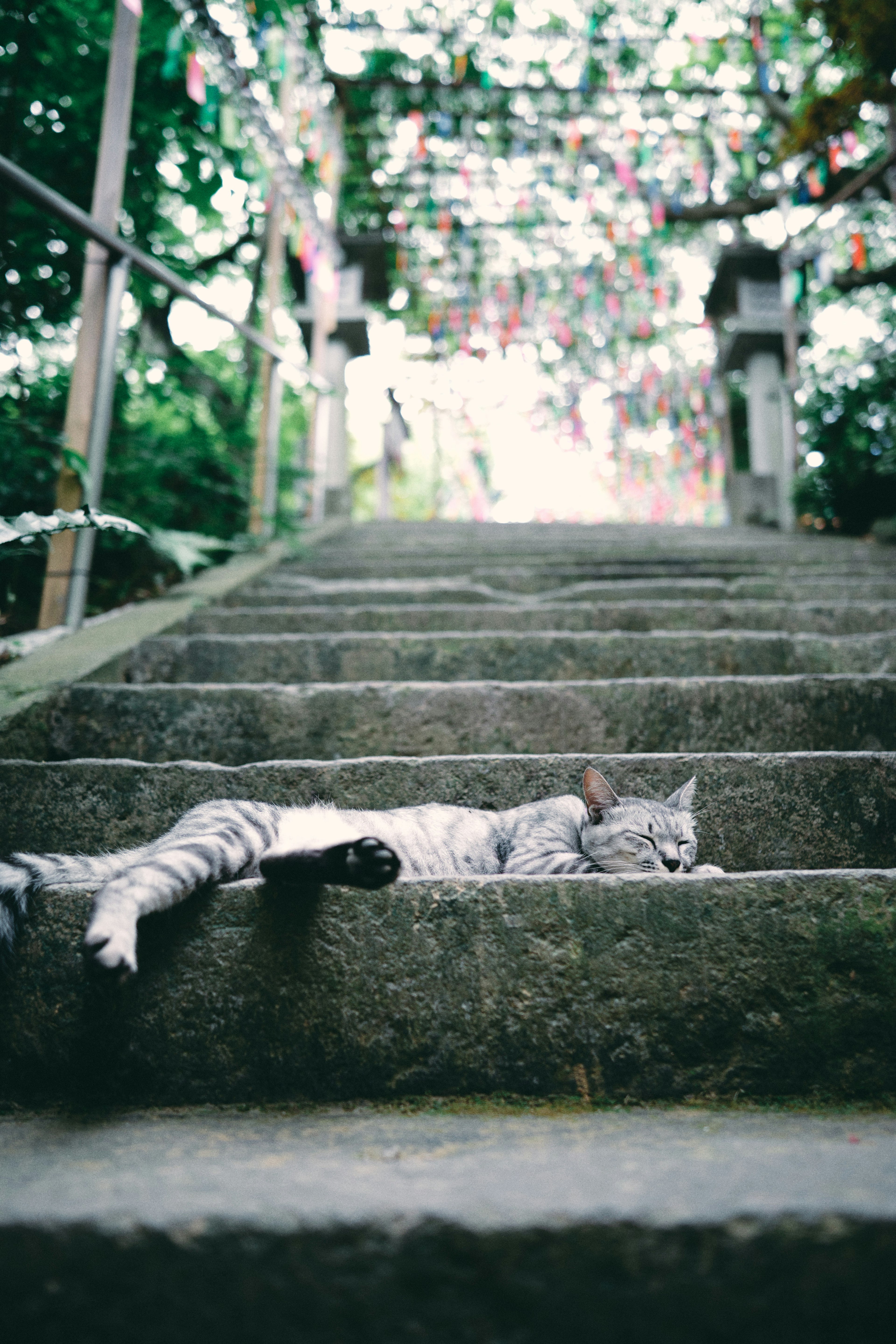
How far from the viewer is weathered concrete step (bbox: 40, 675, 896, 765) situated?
7.09ft

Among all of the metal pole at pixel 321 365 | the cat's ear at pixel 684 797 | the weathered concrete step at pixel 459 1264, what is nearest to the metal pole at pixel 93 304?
the cat's ear at pixel 684 797

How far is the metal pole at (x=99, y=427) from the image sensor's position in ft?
8.67

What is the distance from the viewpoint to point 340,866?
1.31 meters

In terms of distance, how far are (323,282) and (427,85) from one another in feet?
12.8

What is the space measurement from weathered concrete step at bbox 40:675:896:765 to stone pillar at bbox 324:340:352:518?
5.17m

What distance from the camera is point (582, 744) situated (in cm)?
221

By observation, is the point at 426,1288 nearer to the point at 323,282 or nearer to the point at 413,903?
the point at 413,903

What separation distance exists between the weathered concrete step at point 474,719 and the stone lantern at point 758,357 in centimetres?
549

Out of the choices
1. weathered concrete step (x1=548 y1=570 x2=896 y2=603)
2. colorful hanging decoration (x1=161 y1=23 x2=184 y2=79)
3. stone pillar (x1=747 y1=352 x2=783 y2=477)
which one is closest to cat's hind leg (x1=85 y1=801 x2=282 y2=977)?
weathered concrete step (x1=548 y1=570 x2=896 y2=603)

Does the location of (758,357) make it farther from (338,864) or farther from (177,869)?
(177,869)

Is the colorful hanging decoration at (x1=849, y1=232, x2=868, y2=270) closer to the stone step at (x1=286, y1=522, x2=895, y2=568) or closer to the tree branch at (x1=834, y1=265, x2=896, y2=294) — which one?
the tree branch at (x1=834, y1=265, x2=896, y2=294)

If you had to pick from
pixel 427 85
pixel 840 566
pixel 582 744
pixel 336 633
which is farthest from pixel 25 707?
pixel 427 85

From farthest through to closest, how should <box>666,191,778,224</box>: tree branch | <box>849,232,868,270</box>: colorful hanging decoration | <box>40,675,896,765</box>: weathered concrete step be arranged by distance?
<box>666,191,778,224</box>: tree branch → <box>849,232,868,270</box>: colorful hanging decoration → <box>40,675,896,765</box>: weathered concrete step

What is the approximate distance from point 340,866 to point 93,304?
235 cm
